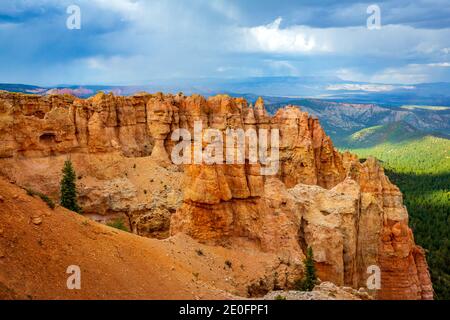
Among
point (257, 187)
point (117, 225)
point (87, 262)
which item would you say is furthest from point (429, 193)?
point (87, 262)

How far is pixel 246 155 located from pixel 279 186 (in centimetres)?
451

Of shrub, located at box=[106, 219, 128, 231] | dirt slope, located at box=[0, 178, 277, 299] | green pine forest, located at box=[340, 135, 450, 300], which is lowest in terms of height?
green pine forest, located at box=[340, 135, 450, 300]

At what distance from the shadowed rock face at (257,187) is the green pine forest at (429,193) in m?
15.2

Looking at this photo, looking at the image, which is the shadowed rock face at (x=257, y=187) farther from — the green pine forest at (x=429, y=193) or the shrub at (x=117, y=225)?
the green pine forest at (x=429, y=193)

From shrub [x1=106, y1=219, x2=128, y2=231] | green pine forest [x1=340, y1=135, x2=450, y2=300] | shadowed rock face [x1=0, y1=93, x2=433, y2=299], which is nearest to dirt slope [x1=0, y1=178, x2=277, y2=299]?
shadowed rock face [x1=0, y1=93, x2=433, y2=299]

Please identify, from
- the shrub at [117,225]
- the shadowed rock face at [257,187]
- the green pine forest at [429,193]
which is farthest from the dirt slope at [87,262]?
the green pine forest at [429,193]

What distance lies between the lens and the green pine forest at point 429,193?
187 ft

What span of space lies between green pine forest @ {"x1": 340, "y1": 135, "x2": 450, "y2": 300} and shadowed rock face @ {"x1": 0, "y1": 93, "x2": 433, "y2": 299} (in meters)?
15.2

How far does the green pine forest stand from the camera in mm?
57091

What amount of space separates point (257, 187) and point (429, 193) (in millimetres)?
92521

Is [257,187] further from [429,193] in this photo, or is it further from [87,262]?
[429,193]

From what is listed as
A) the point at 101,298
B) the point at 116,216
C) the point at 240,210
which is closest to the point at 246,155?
the point at 240,210

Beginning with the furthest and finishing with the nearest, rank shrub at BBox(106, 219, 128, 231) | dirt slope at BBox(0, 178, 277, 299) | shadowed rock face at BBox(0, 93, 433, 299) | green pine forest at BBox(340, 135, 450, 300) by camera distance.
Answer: green pine forest at BBox(340, 135, 450, 300) < shrub at BBox(106, 219, 128, 231) < shadowed rock face at BBox(0, 93, 433, 299) < dirt slope at BBox(0, 178, 277, 299)

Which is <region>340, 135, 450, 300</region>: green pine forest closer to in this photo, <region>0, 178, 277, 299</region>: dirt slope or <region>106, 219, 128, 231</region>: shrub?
<region>106, 219, 128, 231</region>: shrub
